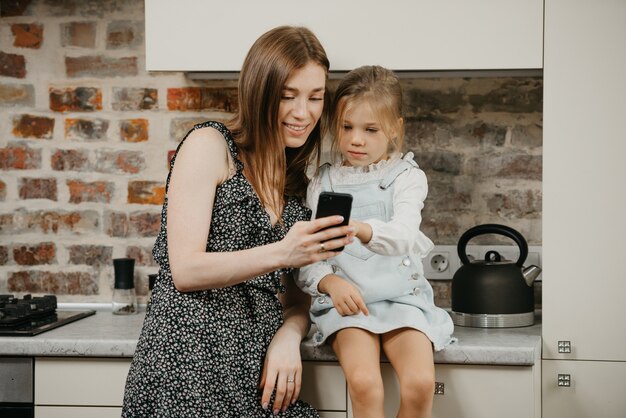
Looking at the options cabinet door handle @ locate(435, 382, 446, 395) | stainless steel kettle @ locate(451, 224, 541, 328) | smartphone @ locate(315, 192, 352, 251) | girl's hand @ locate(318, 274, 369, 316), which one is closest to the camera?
smartphone @ locate(315, 192, 352, 251)

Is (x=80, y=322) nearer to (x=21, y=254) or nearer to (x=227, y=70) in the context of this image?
(x=21, y=254)

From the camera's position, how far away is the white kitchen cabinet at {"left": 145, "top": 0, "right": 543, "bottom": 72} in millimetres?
1788

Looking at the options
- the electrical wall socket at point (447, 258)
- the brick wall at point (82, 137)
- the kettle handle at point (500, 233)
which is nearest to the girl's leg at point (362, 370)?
the kettle handle at point (500, 233)

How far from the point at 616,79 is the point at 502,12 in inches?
12.8

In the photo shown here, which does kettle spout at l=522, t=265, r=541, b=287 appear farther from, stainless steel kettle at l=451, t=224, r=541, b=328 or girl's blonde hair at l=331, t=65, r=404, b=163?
girl's blonde hair at l=331, t=65, r=404, b=163

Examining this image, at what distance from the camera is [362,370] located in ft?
4.99

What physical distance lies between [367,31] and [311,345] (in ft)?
2.67

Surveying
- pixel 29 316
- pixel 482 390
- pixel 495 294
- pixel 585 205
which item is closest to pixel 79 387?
pixel 29 316

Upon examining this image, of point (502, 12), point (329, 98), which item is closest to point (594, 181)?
point (502, 12)

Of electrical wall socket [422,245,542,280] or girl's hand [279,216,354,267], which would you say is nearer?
girl's hand [279,216,354,267]

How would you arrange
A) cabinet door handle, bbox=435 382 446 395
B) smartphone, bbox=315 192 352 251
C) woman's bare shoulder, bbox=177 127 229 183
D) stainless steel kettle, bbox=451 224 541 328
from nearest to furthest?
1. smartphone, bbox=315 192 352 251
2. woman's bare shoulder, bbox=177 127 229 183
3. cabinet door handle, bbox=435 382 446 395
4. stainless steel kettle, bbox=451 224 541 328

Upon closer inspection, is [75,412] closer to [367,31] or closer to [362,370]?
[362,370]

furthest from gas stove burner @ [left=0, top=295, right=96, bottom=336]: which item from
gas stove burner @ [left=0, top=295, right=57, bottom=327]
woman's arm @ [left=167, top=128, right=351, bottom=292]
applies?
woman's arm @ [left=167, top=128, right=351, bottom=292]

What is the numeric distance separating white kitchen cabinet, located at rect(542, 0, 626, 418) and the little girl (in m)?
0.31
